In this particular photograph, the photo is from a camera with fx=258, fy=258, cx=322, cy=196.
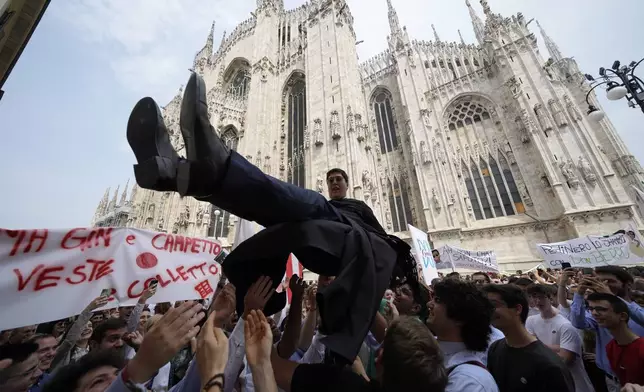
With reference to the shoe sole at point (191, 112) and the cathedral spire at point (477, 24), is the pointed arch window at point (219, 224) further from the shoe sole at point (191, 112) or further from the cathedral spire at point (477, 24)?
the cathedral spire at point (477, 24)

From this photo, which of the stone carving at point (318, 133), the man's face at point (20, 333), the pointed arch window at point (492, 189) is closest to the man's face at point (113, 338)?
the man's face at point (20, 333)

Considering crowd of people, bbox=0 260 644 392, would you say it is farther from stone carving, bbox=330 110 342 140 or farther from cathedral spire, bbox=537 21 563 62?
cathedral spire, bbox=537 21 563 62

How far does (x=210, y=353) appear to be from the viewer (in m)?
1.15

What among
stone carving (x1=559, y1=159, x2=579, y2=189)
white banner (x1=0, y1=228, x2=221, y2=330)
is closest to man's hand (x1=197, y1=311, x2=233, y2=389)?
white banner (x1=0, y1=228, x2=221, y2=330)

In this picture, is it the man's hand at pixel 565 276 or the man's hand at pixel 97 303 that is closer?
the man's hand at pixel 97 303

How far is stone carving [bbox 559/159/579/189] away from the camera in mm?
12055

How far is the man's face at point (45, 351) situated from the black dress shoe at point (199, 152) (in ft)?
7.26

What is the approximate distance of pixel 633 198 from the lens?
1150cm

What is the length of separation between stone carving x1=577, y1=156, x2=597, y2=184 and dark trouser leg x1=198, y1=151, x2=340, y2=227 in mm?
16060

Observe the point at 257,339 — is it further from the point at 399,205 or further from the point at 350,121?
the point at 399,205

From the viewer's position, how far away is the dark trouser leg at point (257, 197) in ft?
4.50

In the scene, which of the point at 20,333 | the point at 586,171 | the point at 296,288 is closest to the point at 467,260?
the point at 586,171

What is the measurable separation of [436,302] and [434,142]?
610 inches

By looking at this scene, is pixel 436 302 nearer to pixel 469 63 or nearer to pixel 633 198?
pixel 633 198
